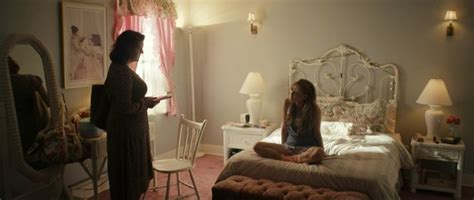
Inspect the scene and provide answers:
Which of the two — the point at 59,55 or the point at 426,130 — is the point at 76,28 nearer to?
the point at 59,55

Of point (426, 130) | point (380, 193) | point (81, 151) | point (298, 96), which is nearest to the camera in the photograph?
point (380, 193)

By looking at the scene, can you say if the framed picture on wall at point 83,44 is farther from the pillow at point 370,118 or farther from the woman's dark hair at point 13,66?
the pillow at point 370,118

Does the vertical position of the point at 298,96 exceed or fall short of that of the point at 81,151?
it exceeds it

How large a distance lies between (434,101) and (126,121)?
286 cm

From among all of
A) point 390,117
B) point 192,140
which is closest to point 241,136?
point 192,140

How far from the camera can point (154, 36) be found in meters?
4.40

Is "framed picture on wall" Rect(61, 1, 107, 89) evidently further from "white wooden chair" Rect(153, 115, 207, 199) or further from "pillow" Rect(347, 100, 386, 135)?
"pillow" Rect(347, 100, 386, 135)

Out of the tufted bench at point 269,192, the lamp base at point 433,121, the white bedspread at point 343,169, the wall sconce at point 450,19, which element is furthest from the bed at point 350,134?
the wall sconce at point 450,19

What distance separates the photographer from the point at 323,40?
4.52 m

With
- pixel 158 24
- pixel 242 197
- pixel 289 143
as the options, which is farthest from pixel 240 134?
pixel 242 197

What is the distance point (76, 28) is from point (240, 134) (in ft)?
6.80

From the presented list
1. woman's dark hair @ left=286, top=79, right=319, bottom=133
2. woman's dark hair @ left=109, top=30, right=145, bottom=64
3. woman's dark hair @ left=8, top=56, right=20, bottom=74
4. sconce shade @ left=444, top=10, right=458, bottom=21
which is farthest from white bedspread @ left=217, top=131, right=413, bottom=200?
woman's dark hair @ left=8, top=56, right=20, bottom=74

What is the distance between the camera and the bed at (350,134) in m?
2.80

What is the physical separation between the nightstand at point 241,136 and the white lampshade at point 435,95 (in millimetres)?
1658
